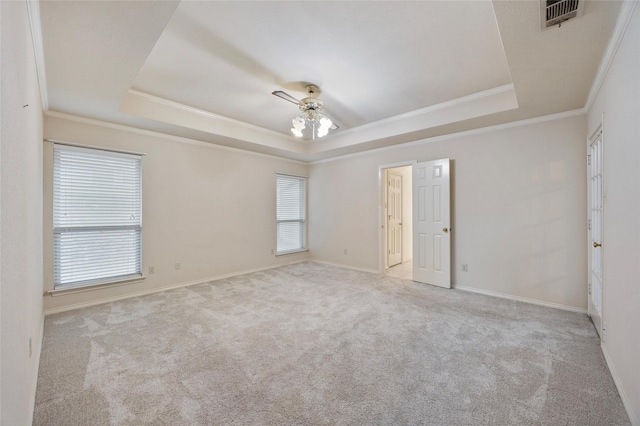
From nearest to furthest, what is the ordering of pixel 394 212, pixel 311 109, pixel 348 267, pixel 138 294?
pixel 311 109 → pixel 138 294 → pixel 348 267 → pixel 394 212

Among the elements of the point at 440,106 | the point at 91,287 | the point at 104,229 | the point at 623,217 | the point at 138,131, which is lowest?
the point at 91,287

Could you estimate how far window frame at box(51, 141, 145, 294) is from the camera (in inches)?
131

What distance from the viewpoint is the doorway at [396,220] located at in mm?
5309

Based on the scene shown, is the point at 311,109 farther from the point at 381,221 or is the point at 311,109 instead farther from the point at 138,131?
the point at 381,221

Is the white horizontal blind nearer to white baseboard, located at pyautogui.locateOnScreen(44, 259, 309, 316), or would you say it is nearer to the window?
white baseboard, located at pyautogui.locateOnScreen(44, 259, 309, 316)

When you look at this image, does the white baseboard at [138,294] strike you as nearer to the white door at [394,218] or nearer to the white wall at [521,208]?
the white door at [394,218]

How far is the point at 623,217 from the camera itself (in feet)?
5.92

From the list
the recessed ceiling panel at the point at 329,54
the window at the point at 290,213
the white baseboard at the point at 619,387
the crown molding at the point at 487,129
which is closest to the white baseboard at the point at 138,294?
the window at the point at 290,213

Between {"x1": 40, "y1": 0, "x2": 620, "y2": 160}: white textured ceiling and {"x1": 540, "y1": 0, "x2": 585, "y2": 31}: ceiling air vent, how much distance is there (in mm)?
58

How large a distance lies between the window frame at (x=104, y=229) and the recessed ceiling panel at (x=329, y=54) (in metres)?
1.10

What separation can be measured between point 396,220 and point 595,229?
338cm

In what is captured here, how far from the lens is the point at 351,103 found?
376 centimetres

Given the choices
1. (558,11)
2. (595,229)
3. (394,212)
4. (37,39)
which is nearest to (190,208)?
(37,39)

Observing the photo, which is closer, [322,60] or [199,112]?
[322,60]
